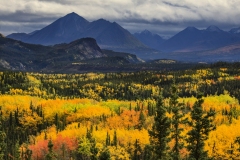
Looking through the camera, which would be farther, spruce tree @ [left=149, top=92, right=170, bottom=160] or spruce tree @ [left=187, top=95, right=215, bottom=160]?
spruce tree @ [left=187, top=95, right=215, bottom=160]

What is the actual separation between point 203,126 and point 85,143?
108561 millimetres

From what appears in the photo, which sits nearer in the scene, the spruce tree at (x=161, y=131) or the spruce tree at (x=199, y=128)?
the spruce tree at (x=161, y=131)

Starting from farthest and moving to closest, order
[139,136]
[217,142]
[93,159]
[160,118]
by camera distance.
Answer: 1. [139,136]
2. [217,142]
3. [160,118]
4. [93,159]

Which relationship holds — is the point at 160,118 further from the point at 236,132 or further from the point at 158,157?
the point at 236,132

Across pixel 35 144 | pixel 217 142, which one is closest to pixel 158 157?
pixel 217 142

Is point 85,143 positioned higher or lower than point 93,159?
lower

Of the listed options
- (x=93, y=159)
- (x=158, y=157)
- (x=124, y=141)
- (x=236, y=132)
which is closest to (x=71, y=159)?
(x=124, y=141)

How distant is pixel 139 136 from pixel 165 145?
366 ft

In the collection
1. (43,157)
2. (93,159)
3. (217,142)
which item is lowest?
(43,157)

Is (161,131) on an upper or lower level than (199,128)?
lower

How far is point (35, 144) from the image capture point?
181 metres

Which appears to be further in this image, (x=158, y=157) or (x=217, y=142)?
(x=217, y=142)

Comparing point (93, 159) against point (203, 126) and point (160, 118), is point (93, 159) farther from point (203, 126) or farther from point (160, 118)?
point (203, 126)

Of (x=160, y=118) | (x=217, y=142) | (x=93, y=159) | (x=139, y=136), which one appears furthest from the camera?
(x=139, y=136)
